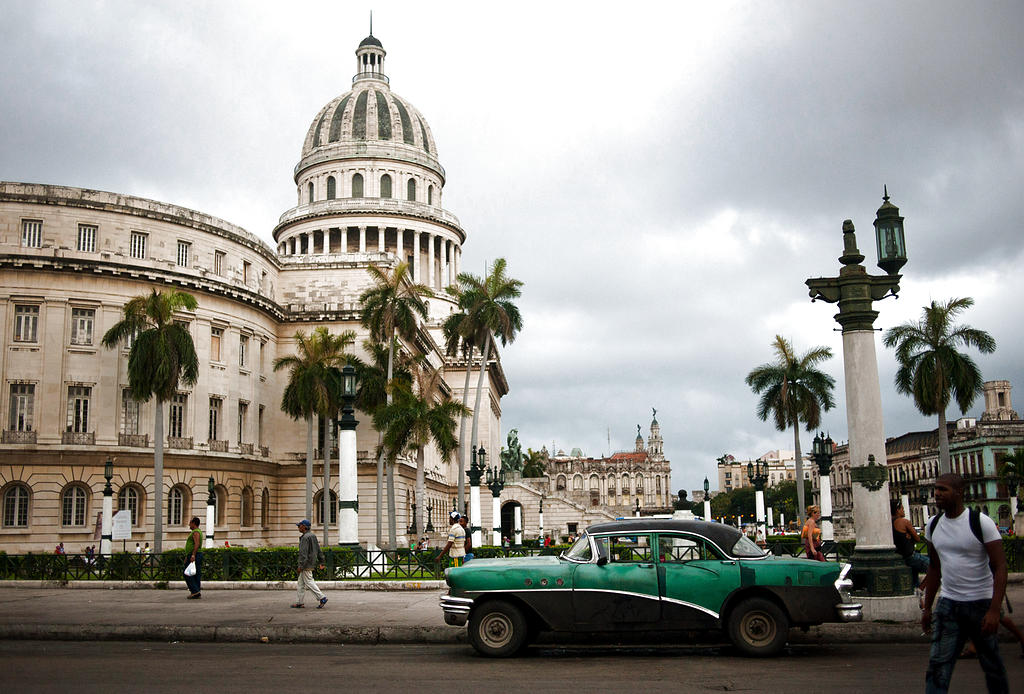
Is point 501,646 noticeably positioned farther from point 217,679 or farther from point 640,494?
point 640,494

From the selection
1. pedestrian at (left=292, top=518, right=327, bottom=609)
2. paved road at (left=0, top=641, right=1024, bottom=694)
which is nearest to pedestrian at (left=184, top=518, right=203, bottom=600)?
pedestrian at (left=292, top=518, right=327, bottom=609)

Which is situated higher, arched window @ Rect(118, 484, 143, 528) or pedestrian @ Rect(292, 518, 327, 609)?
arched window @ Rect(118, 484, 143, 528)

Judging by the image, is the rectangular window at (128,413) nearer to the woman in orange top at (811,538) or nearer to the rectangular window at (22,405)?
the rectangular window at (22,405)

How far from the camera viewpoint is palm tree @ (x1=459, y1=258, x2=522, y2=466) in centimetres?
5103

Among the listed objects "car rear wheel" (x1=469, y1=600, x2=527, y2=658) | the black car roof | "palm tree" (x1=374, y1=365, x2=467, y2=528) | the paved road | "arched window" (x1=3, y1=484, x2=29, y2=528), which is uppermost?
"palm tree" (x1=374, y1=365, x2=467, y2=528)

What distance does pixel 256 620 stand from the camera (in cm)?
1625

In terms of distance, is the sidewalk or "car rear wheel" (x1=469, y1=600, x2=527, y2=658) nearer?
"car rear wheel" (x1=469, y1=600, x2=527, y2=658)

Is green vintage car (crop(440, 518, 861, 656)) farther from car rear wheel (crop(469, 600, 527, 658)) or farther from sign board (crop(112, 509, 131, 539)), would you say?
sign board (crop(112, 509, 131, 539))

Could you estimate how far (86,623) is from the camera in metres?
15.8

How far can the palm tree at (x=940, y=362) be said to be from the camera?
41625 mm

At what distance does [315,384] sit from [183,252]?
10104 millimetres

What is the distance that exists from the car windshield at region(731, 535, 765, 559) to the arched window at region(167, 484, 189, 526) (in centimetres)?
4077

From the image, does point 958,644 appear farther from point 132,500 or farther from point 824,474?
point 132,500

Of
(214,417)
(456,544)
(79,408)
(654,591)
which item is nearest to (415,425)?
(214,417)
